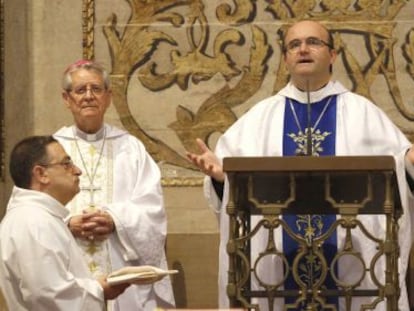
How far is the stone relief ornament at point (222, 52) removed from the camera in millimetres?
10656

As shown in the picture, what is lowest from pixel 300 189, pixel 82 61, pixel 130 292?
pixel 130 292

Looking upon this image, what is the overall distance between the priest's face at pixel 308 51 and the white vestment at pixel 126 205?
1.09 meters

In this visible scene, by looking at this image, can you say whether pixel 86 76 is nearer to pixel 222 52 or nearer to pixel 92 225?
pixel 92 225

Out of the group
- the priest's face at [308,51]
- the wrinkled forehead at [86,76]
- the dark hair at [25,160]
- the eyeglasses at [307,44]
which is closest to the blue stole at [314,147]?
the priest's face at [308,51]

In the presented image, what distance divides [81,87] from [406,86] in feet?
7.13

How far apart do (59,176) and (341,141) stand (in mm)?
1922

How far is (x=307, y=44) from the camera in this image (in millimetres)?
9305

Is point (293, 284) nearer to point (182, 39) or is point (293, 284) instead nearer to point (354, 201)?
point (354, 201)

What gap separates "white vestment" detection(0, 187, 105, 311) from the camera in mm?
7801

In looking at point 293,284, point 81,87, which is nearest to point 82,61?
point 81,87

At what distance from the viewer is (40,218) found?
793cm

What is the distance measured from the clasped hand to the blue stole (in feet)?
3.32

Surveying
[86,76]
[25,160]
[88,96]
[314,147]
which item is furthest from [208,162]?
[86,76]

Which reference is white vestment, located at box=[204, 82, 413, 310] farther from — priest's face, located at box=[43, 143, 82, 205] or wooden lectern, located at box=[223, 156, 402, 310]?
priest's face, located at box=[43, 143, 82, 205]
